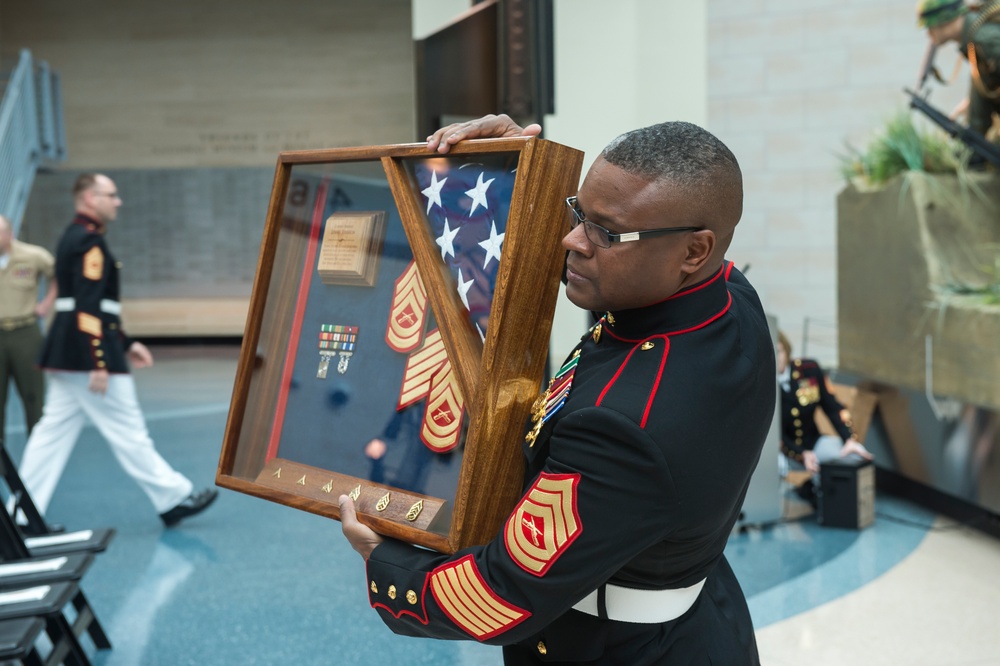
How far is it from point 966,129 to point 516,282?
15.2 feet

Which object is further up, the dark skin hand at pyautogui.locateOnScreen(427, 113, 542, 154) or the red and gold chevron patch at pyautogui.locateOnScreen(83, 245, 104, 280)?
the dark skin hand at pyautogui.locateOnScreen(427, 113, 542, 154)

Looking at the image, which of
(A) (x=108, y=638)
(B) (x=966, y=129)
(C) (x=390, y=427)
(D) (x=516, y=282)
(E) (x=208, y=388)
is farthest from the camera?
(E) (x=208, y=388)

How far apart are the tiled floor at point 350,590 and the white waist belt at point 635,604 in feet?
6.57

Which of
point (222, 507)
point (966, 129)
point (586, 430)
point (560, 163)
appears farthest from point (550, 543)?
point (966, 129)

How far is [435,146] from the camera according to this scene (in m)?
1.46

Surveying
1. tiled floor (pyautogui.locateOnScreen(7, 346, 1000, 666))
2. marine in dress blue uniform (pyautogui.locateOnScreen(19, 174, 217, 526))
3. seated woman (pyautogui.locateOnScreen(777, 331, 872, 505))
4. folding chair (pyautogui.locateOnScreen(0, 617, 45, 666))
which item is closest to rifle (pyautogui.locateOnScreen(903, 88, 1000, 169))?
seated woman (pyautogui.locateOnScreen(777, 331, 872, 505))

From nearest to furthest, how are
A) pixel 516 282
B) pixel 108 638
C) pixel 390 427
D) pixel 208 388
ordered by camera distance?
pixel 516 282 < pixel 390 427 < pixel 108 638 < pixel 208 388

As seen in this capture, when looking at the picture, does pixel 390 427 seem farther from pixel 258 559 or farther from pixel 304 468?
pixel 258 559

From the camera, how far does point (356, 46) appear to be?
12.8 metres

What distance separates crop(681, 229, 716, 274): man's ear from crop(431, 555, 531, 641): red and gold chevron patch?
466 millimetres

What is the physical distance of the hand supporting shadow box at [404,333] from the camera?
1358 mm

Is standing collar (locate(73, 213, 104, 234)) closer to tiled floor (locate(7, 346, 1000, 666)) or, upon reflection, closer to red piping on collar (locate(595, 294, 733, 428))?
tiled floor (locate(7, 346, 1000, 666))

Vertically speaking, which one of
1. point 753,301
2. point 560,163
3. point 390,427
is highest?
point 560,163

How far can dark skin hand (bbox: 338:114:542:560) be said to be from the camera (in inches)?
56.6
